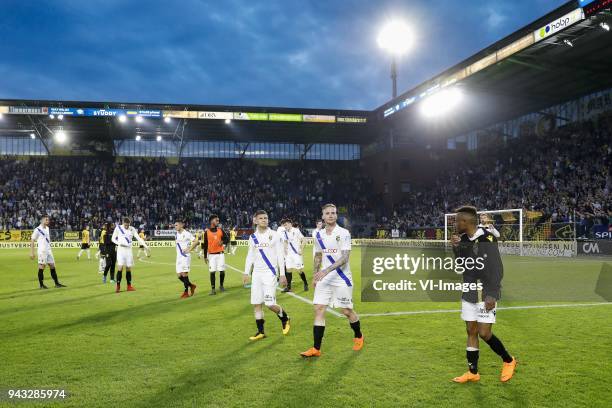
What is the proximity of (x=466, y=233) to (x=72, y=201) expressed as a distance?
163ft

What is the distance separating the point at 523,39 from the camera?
2547cm

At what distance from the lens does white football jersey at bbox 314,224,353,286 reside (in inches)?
273

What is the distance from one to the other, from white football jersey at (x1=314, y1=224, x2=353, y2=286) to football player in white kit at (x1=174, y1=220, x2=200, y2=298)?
22.3ft

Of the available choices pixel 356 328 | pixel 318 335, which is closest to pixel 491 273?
pixel 356 328

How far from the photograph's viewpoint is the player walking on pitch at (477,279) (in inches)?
215

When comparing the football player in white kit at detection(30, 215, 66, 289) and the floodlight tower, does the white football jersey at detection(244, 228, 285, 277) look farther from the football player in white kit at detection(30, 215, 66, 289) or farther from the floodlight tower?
the floodlight tower

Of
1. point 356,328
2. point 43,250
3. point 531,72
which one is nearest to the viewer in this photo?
point 356,328

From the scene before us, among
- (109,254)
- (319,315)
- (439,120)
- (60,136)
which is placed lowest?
(319,315)

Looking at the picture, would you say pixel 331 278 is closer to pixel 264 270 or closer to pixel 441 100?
pixel 264 270

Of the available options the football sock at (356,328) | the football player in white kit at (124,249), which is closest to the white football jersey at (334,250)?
the football sock at (356,328)

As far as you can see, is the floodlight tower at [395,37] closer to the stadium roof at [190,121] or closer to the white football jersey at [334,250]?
the stadium roof at [190,121]

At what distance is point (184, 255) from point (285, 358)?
24.2ft

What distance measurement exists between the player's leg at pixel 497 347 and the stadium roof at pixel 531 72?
794 inches

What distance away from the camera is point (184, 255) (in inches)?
527
